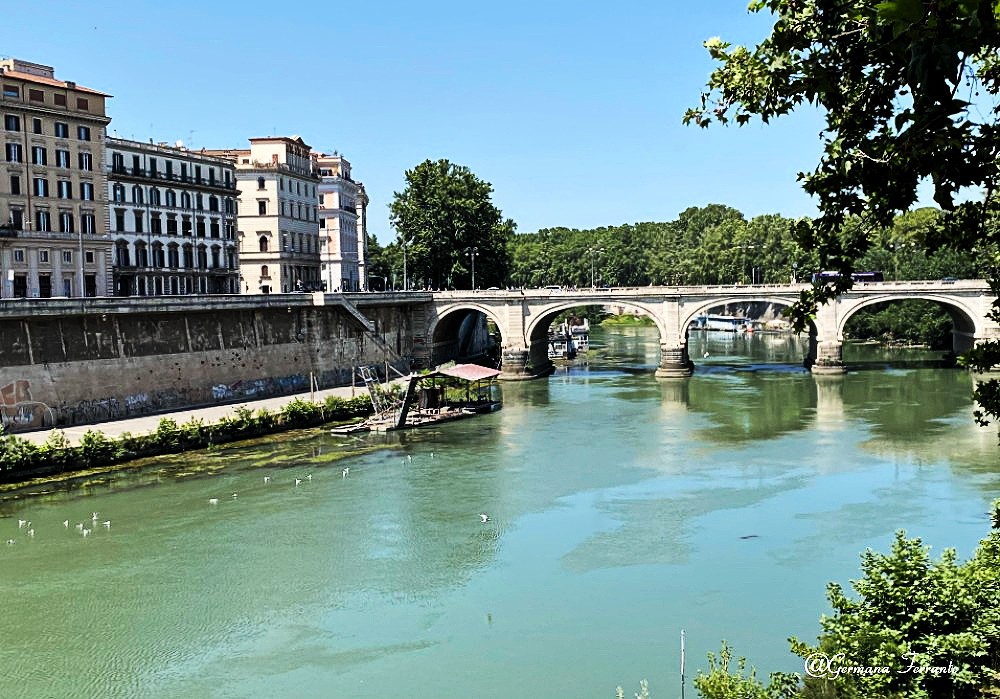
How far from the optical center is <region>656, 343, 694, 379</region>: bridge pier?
70.1 meters

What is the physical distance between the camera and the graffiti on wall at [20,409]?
4250cm

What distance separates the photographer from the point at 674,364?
232 ft

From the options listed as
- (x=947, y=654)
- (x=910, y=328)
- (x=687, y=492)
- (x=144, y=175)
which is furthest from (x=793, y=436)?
(x=910, y=328)

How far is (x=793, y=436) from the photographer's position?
4625 cm

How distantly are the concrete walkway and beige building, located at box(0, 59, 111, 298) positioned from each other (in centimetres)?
960

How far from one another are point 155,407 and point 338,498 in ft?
59.9

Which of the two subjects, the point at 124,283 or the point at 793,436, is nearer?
the point at 793,436

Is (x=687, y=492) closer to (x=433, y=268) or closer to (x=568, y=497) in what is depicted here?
(x=568, y=497)

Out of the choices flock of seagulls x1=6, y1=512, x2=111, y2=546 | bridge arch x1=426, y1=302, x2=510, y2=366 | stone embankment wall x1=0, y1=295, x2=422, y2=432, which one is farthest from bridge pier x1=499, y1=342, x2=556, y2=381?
flock of seagulls x1=6, y1=512, x2=111, y2=546

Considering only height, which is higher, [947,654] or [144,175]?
[144,175]

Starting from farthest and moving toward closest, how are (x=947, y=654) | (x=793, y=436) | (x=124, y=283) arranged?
(x=124, y=283) < (x=793, y=436) < (x=947, y=654)

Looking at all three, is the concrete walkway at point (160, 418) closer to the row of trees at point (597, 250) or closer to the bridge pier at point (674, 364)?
the bridge pier at point (674, 364)

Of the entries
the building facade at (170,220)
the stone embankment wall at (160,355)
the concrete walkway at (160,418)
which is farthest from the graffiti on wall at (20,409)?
the building facade at (170,220)

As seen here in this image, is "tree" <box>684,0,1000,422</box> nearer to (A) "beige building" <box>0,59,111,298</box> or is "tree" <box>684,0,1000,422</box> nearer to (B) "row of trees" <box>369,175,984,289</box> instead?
(B) "row of trees" <box>369,175,984,289</box>
